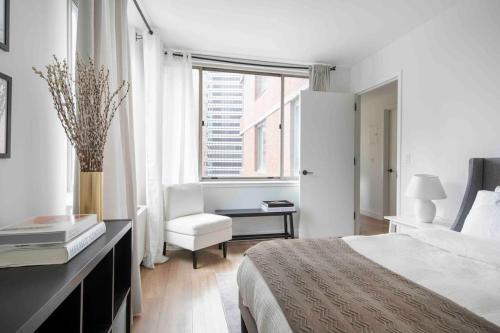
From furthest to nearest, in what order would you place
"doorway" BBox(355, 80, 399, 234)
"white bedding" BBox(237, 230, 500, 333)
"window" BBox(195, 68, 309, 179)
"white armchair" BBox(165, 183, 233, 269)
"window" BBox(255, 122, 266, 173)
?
"doorway" BBox(355, 80, 399, 234) < "window" BBox(255, 122, 266, 173) < "window" BBox(195, 68, 309, 179) < "white armchair" BBox(165, 183, 233, 269) < "white bedding" BBox(237, 230, 500, 333)

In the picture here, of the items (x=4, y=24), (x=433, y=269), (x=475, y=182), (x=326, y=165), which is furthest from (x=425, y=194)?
(x=4, y=24)

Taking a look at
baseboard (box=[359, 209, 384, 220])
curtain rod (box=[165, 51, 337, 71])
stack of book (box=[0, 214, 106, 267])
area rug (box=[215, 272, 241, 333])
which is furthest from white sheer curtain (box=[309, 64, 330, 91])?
stack of book (box=[0, 214, 106, 267])

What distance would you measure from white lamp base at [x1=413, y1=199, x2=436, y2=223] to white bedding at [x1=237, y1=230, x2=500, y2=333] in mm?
637

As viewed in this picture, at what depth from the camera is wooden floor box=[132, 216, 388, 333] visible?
1759mm

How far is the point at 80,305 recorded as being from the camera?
32.6 inches

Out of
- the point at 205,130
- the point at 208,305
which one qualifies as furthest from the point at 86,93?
the point at 205,130

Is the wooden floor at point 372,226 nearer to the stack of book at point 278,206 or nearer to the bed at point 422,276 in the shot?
the stack of book at point 278,206

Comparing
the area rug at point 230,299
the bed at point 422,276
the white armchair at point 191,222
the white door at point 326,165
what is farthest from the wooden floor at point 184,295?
the white door at point 326,165

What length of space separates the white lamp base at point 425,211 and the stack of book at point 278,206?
146 centimetres

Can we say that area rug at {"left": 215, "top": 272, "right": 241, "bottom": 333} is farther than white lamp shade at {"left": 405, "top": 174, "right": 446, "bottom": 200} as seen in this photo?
No

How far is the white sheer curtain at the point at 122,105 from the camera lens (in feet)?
4.59

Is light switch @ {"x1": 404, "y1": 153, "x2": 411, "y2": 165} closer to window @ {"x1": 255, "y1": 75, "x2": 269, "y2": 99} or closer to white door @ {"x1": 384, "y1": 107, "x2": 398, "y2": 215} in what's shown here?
window @ {"x1": 255, "y1": 75, "x2": 269, "y2": 99}

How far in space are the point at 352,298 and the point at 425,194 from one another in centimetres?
168

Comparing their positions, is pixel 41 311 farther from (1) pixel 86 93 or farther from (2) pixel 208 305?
(2) pixel 208 305
